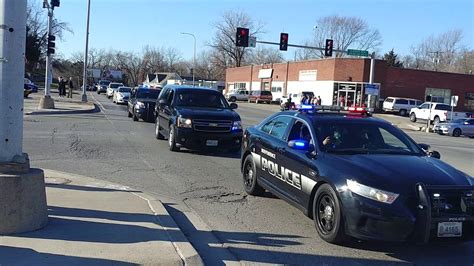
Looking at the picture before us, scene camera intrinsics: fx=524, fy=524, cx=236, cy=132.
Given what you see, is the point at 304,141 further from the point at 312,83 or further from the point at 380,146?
the point at 312,83

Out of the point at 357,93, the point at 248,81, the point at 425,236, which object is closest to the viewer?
the point at 425,236

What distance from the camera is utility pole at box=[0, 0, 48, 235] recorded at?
5383 mm

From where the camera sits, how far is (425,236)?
5.30 metres

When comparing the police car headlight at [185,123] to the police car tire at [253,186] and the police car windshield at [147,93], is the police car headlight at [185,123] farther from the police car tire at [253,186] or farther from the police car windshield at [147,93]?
the police car windshield at [147,93]

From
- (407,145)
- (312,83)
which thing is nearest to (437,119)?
(312,83)

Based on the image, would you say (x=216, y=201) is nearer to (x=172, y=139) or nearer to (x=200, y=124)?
(x=200, y=124)

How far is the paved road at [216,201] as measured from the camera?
5703mm

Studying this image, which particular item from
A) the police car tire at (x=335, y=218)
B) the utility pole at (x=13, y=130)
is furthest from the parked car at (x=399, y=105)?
the utility pole at (x=13, y=130)

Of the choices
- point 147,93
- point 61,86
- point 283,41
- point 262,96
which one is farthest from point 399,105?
point 147,93

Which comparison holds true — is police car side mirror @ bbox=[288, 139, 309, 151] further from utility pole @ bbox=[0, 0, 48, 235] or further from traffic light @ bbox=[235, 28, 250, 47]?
traffic light @ bbox=[235, 28, 250, 47]

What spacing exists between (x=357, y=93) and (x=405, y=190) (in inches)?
2132

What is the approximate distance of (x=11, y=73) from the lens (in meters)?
5.44

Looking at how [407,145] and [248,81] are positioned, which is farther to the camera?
[248,81]

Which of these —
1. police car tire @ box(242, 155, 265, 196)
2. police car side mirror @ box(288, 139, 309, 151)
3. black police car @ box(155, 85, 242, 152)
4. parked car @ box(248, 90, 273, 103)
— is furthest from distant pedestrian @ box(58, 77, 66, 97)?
police car side mirror @ box(288, 139, 309, 151)
